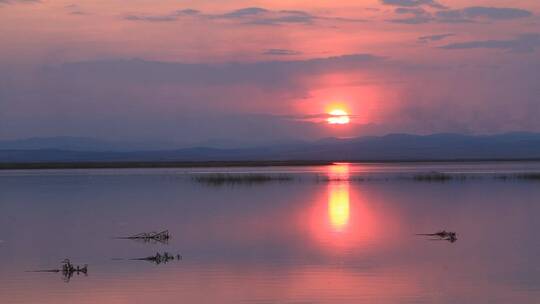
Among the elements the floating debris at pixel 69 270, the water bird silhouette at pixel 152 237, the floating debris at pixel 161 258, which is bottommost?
the floating debris at pixel 69 270

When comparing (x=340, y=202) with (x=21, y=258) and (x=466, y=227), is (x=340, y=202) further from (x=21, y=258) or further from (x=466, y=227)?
(x=21, y=258)

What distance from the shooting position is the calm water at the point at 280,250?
18.5 metres

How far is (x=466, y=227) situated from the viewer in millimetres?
31438

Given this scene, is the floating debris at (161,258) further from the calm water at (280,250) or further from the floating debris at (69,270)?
the floating debris at (69,270)

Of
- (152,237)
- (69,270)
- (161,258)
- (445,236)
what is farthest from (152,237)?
(445,236)

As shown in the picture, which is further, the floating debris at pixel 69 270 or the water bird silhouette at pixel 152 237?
the water bird silhouette at pixel 152 237

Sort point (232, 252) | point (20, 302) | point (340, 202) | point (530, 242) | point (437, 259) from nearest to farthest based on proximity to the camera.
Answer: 1. point (20, 302)
2. point (437, 259)
3. point (232, 252)
4. point (530, 242)
5. point (340, 202)

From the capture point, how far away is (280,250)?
82.3 ft

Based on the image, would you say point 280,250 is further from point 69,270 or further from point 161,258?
point 69,270

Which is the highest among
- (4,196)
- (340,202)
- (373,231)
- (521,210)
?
(4,196)

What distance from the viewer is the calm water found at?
60.6ft

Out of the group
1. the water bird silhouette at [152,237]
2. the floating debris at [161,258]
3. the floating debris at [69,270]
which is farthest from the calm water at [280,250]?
the floating debris at [161,258]

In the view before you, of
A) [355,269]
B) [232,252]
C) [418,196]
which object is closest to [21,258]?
[232,252]

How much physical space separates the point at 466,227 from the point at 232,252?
1014 centimetres
